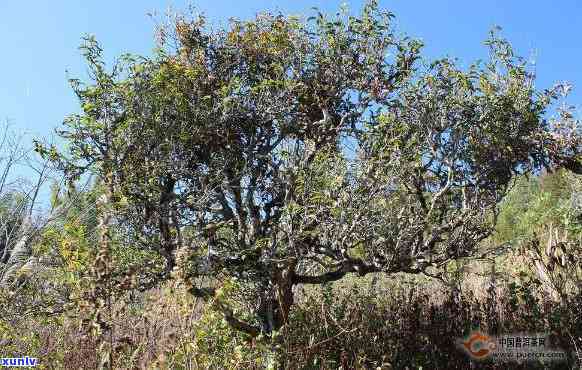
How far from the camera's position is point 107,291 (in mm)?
3615

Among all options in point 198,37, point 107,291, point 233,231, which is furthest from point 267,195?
point 107,291

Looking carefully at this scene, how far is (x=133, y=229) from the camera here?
15.9 feet

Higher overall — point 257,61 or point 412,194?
point 257,61

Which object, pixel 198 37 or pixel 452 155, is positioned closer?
pixel 452 155

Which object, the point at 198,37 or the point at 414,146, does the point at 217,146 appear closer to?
the point at 198,37

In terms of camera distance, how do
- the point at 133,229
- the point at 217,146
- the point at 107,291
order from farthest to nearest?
1. the point at 217,146
2. the point at 133,229
3. the point at 107,291

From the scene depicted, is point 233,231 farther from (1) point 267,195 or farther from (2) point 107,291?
(2) point 107,291

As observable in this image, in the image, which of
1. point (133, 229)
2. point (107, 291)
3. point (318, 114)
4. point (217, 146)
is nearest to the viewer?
point (107, 291)

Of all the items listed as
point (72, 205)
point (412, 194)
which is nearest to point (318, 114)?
point (412, 194)

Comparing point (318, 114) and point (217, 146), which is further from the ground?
point (318, 114)

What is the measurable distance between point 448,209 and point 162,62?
9.96ft

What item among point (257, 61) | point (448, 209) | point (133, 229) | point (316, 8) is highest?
point (316, 8)

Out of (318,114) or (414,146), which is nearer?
(414,146)

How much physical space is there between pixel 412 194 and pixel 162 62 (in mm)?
2653
